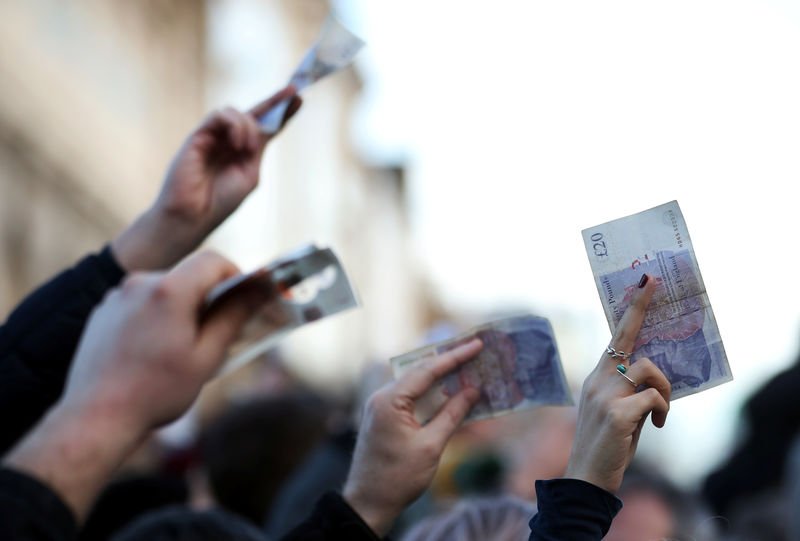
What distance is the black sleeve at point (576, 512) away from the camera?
3.87 feet

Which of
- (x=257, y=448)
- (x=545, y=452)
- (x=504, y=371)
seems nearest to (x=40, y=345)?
(x=504, y=371)

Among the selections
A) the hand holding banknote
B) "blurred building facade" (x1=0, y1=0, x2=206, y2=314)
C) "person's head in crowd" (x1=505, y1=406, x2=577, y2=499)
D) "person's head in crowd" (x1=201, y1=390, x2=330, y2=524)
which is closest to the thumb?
the hand holding banknote

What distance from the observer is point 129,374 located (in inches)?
52.0

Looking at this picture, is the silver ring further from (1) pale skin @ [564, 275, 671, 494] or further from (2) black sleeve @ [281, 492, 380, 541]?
(2) black sleeve @ [281, 492, 380, 541]

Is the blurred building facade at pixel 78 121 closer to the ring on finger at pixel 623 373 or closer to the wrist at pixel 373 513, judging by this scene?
the wrist at pixel 373 513

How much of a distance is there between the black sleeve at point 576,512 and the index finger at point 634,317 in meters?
0.18

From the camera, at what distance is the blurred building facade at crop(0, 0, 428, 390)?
32.0ft

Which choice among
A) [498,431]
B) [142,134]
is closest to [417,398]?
[498,431]

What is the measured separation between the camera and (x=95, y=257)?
1.93 metres

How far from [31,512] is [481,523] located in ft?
3.26

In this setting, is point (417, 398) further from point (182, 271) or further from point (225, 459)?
point (225, 459)

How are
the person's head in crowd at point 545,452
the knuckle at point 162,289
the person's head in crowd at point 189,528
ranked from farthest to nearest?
the person's head in crowd at point 545,452, the person's head in crowd at point 189,528, the knuckle at point 162,289

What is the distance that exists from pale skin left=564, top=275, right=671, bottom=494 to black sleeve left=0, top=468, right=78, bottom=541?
2.18ft

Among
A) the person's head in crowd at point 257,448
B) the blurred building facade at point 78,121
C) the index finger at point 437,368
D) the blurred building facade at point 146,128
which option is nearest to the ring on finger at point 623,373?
the index finger at point 437,368
